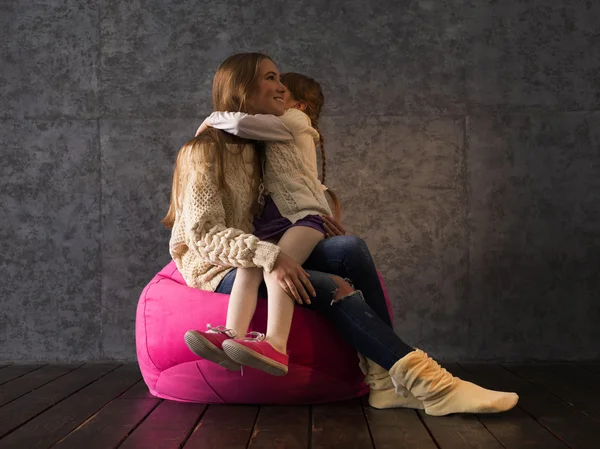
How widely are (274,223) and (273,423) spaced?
681mm

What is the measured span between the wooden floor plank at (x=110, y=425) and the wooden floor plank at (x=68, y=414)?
3cm

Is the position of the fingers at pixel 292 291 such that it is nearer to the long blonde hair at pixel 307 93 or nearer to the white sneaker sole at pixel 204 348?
the white sneaker sole at pixel 204 348

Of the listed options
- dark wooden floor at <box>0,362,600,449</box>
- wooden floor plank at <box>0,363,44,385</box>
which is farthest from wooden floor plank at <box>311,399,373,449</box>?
wooden floor plank at <box>0,363,44,385</box>

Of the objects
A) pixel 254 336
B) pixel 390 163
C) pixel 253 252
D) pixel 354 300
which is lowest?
pixel 254 336

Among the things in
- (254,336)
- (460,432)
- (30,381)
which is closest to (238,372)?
(254,336)

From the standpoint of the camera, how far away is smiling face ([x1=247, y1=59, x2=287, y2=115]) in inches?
103

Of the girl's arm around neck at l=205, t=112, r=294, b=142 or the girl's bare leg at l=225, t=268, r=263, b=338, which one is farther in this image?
the girl's arm around neck at l=205, t=112, r=294, b=142

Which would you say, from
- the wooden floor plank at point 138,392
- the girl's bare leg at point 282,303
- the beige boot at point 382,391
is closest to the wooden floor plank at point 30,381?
the wooden floor plank at point 138,392

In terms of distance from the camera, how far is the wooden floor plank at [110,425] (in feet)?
6.35

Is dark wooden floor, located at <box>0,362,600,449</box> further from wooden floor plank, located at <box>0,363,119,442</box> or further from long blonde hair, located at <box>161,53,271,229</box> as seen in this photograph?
long blonde hair, located at <box>161,53,271,229</box>

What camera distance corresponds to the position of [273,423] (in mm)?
2158

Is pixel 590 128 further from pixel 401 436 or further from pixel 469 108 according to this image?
pixel 401 436

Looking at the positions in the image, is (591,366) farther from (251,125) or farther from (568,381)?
(251,125)

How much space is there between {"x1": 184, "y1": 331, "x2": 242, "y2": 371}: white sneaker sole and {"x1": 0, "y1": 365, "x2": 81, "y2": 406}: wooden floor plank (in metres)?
0.86
